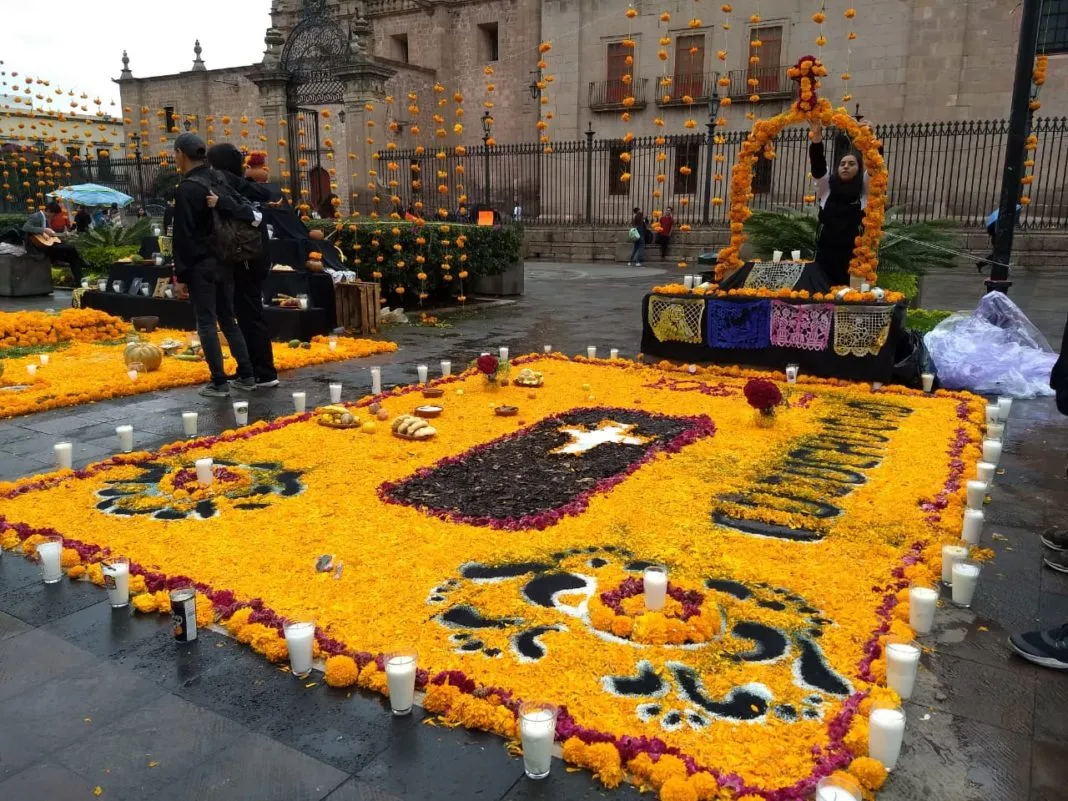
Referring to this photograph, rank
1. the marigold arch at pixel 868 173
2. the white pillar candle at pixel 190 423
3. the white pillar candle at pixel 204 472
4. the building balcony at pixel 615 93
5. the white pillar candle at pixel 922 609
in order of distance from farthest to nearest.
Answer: the building balcony at pixel 615 93
the marigold arch at pixel 868 173
the white pillar candle at pixel 190 423
the white pillar candle at pixel 204 472
the white pillar candle at pixel 922 609

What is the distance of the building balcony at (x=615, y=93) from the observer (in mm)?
28375

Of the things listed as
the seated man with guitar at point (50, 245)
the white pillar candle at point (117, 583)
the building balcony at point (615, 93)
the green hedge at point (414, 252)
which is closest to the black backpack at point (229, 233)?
the white pillar candle at point (117, 583)

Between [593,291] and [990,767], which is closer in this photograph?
[990,767]

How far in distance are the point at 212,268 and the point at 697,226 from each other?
63.4 ft

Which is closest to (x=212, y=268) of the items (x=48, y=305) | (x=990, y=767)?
(x=990, y=767)

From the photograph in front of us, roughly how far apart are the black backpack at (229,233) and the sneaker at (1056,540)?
583 cm

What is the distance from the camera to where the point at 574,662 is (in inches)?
107

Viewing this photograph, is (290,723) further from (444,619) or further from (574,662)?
(574,662)

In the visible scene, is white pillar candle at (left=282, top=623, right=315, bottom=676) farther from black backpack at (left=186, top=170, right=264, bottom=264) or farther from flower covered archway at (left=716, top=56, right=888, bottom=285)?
flower covered archway at (left=716, top=56, right=888, bottom=285)

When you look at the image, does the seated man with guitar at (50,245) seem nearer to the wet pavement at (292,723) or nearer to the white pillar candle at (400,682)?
the wet pavement at (292,723)

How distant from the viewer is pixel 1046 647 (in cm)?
274

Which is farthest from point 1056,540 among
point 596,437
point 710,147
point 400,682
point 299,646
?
point 710,147

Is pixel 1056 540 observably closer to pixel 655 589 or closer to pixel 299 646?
pixel 655 589

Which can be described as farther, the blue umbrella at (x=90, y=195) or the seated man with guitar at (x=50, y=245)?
the blue umbrella at (x=90, y=195)
